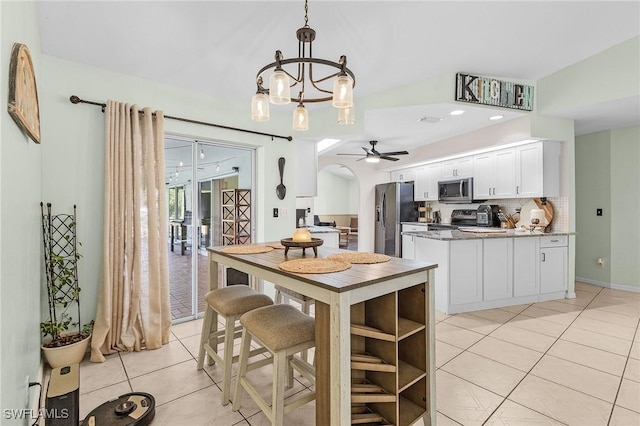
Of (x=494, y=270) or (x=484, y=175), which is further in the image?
(x=484, y=175)

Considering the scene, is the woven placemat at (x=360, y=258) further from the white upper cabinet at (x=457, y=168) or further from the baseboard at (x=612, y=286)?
the baseboard at (x=612, y=286)

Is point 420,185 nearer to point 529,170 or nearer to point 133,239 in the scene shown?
point 529,170

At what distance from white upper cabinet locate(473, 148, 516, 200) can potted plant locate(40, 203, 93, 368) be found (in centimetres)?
528

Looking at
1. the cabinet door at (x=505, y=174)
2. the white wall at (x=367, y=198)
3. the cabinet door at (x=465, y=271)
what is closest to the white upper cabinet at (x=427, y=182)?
the white wall at (x=367, y=198)

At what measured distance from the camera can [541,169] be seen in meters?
4.08

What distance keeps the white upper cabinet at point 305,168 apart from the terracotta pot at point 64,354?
8.96ft

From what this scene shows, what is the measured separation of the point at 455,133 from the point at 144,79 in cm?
433

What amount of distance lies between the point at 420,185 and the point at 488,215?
1601mm

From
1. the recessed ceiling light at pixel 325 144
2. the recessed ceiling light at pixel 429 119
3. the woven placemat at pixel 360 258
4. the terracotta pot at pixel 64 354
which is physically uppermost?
the recessed ceiling light at pixel 429 119

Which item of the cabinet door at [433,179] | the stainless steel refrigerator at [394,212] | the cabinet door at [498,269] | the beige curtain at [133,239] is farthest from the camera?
the stainless steel refrigerator at [394,212]

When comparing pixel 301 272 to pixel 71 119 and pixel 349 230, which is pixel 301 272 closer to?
pixel 71 119

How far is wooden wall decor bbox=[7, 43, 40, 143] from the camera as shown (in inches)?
47.6

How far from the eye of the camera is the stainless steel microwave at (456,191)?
202 inches

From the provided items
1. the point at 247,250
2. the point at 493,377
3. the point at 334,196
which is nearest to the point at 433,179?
the point at 493,377
